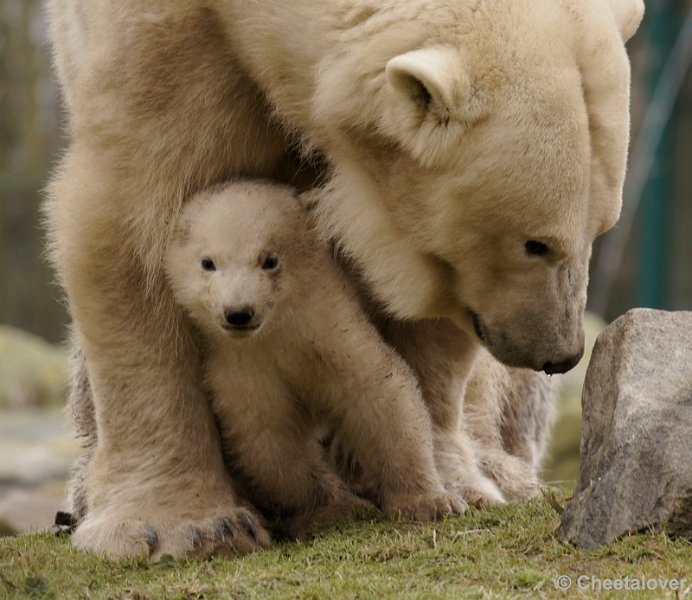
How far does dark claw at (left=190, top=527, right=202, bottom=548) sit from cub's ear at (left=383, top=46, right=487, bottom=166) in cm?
139

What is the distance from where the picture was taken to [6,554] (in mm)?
4766

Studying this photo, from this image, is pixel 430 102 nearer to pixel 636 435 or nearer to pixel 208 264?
pixel 208 264

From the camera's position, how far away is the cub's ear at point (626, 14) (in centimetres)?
437

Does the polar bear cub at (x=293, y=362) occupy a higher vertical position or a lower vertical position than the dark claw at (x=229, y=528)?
higher

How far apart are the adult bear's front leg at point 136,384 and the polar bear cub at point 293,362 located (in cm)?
12

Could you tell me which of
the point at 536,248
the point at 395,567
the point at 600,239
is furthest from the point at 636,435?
the point at 600,239

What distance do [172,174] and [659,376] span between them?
5.25 feet

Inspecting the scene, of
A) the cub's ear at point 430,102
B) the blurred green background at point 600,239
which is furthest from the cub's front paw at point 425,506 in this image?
the blurred green background at point 600,239

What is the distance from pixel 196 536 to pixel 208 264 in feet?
2.81

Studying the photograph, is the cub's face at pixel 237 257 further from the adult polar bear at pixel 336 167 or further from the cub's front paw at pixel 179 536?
the cub's front paw at pixel 179 536

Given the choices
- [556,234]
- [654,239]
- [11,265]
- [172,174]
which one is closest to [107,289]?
[172,174]

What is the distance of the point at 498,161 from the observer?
3895 mm

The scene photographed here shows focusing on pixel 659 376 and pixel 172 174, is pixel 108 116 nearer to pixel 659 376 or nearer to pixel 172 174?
pixel 172 174

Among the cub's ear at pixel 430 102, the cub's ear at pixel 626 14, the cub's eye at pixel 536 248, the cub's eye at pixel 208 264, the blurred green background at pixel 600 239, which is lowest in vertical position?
the blurred green background at pixel 600 239
